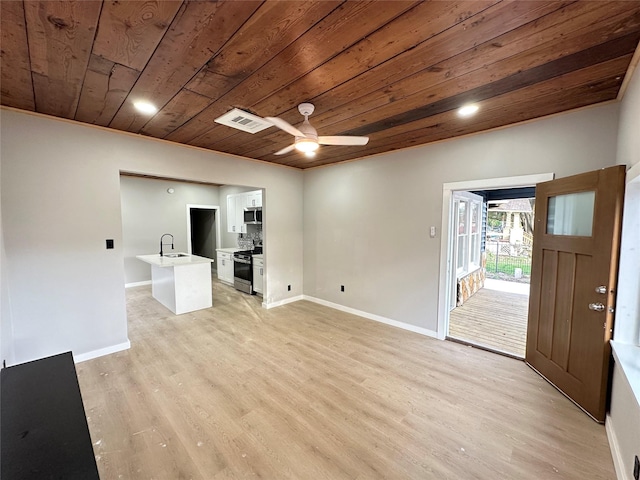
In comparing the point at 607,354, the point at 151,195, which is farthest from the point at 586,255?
the point at 151,195

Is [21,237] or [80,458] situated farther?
[21,237]

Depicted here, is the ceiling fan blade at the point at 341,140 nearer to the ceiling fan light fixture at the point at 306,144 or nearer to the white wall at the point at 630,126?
the ceiling fan light fixture at the point at 306,144

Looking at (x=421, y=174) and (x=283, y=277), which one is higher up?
(x=421, y=174)

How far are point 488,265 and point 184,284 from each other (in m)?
8.28

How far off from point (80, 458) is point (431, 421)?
2157mm

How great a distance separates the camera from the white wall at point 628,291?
1.67 meters

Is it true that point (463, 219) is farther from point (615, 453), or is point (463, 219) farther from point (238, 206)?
point (238, 206)

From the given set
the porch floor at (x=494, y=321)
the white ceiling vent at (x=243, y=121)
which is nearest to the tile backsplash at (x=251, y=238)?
the white ceiling vent at (x=243, y=121)

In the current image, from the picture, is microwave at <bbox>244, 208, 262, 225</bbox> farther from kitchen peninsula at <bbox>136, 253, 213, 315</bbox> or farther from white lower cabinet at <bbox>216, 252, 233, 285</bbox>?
kitchen peninsula at <bbox>136, 253, 213, 315</bbox>

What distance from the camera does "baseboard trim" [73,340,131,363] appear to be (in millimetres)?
2914

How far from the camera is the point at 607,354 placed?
2.00 meters

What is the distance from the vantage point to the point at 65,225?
2.79 metres

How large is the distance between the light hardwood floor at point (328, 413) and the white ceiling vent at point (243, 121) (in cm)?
255

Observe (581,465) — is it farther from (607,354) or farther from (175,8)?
(175,8)
